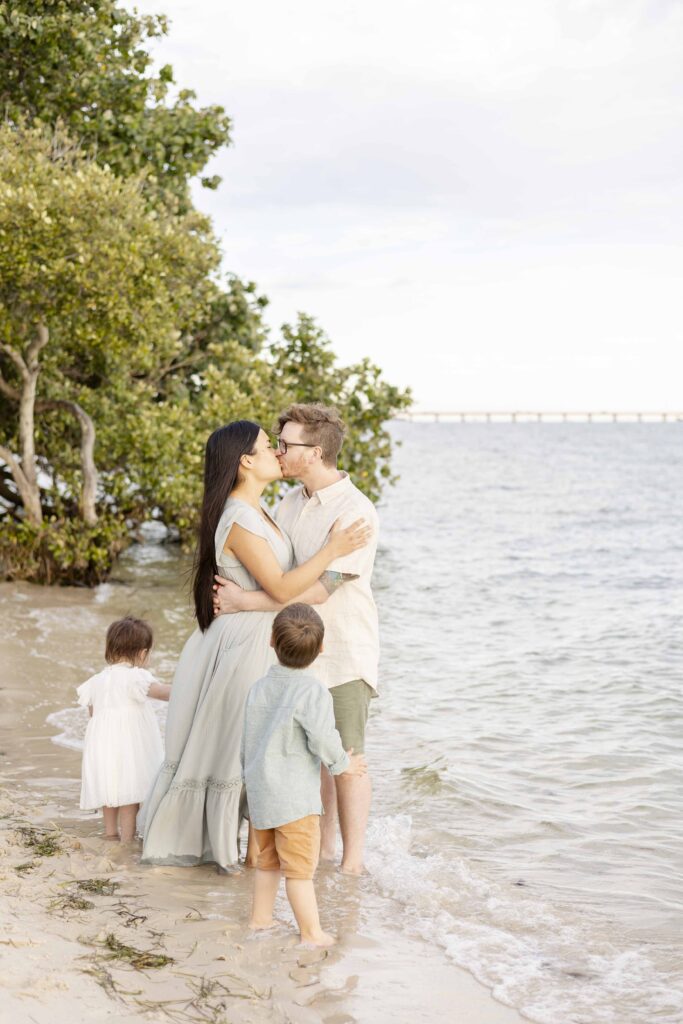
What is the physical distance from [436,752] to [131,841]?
389cm

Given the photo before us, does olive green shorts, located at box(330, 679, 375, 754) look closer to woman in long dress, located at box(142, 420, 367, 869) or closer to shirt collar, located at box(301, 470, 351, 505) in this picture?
woman in long dress, located at box(142, 420, 367, 869)

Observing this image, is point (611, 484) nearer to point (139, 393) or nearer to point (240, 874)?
point (139, 393)

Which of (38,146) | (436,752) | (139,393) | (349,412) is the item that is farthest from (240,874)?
(349,412)

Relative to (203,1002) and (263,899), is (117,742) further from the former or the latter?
(203,1002)

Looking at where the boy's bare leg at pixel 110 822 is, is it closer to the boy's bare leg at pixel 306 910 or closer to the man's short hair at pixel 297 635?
the boy's bare leg at pixel 306 910

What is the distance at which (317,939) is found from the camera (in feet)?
15.7

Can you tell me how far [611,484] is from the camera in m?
61.5

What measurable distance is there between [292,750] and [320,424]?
1583mm

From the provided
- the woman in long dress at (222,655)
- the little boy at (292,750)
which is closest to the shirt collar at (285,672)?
the little boy at (292,750)

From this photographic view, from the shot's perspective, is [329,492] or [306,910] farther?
[329,492]

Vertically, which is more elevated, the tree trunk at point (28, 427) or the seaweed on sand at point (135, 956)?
the tree trunk at point (28, 427)

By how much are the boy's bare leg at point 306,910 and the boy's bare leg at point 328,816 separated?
3.14 feet

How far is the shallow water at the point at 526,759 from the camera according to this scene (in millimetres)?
5309

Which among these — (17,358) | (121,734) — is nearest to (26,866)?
(121,734)
